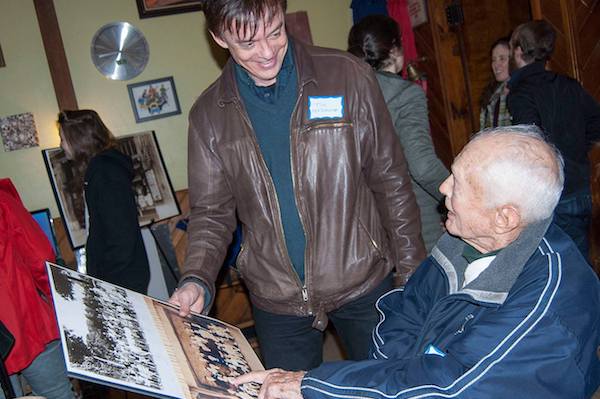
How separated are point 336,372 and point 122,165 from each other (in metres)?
2.20

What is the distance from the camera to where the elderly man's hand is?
1331mm

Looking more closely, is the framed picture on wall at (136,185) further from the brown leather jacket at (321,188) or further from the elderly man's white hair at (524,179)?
the elderly man's white hair at (524,179)

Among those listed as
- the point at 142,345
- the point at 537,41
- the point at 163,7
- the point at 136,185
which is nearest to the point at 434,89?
the point at 537,41

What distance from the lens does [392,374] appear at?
1.26m

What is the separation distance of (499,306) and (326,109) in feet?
2.69

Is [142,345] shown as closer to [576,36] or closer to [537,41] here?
[537,41]

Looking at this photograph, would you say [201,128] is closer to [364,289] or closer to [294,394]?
[364,289]

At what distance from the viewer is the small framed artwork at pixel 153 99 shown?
15.5 ft

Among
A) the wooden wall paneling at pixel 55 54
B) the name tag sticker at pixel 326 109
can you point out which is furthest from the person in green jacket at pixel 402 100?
the wooden wall paneling at pixel 55 54

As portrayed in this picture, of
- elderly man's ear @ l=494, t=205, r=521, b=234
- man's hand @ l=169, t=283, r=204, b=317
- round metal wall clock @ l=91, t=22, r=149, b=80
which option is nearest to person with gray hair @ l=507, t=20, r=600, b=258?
elderly man's ear @ l=494, t=205, r=521, b=234

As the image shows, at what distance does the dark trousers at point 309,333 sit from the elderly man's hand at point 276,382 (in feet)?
1.66

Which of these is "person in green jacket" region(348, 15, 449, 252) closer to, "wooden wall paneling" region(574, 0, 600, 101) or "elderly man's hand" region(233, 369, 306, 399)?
"elderly man's hand" region(233, 369, 306, 399)

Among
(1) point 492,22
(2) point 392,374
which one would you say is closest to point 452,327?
(2) point 392,374

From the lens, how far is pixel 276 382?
4.44ft
